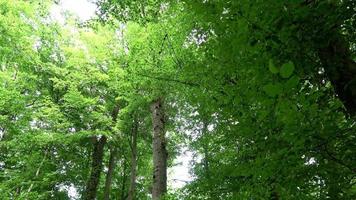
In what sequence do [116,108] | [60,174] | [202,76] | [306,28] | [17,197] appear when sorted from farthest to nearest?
[116,108], [60,174], [17,197], [202,76], [306,28]

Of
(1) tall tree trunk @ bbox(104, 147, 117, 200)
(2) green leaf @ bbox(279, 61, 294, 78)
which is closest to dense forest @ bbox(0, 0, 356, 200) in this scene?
(2) green leaf @ bbox(279, 61, 294, 78)

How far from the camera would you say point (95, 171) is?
15633 millimetres

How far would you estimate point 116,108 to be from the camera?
16.8 metres

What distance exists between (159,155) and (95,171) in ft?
24.3

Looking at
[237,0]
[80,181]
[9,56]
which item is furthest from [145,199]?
[237,0]

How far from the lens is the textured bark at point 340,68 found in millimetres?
2838

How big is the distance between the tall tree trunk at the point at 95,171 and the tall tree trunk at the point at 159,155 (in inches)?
282

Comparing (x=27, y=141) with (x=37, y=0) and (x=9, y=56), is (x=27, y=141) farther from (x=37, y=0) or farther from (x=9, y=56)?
(x=37, y=0)

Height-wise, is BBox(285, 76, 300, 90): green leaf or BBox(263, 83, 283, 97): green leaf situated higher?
BBox(285, 76, 300, 90): green leaf

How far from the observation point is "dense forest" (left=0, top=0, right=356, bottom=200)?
2467mm

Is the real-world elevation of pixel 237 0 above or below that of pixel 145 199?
below

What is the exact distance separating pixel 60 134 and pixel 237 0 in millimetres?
11614

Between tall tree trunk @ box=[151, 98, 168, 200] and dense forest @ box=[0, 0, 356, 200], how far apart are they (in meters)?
0.03

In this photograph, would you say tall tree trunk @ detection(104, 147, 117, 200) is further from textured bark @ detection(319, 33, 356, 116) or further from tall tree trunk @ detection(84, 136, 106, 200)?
textured bark @ detection(319, 33, 356, 116)
